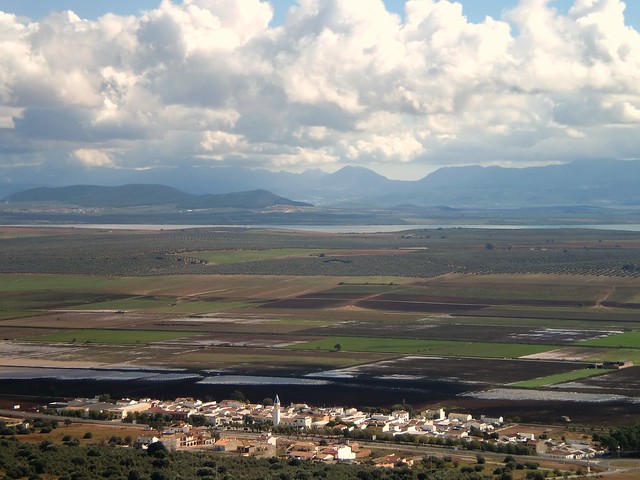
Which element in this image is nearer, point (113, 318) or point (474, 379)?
point (474, 379)

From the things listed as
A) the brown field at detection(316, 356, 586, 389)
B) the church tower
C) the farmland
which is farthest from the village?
the brown field at detection(316, 356, 586, 389)

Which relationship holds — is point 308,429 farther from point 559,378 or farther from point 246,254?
point 246,254

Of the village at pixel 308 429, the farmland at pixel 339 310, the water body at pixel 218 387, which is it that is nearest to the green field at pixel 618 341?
the farmland at pixel 339 310

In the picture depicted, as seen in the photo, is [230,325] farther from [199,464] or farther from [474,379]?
[199,464]

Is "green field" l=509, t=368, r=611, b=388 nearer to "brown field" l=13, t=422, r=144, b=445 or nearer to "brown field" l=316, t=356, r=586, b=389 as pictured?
"brown field" l=316, t=356, r=586, b=389


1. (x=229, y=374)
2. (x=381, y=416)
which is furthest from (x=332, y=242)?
(x=381, y=416)

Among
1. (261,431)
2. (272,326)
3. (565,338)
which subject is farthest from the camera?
(272,326)

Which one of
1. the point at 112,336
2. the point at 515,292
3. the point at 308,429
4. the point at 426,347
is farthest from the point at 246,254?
the point at 308,429
